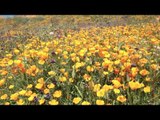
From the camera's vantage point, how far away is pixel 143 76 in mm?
3311

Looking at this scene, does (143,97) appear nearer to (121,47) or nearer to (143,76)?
(143,76)

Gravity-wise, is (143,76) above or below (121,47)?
below

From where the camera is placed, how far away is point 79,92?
3.15 meters
